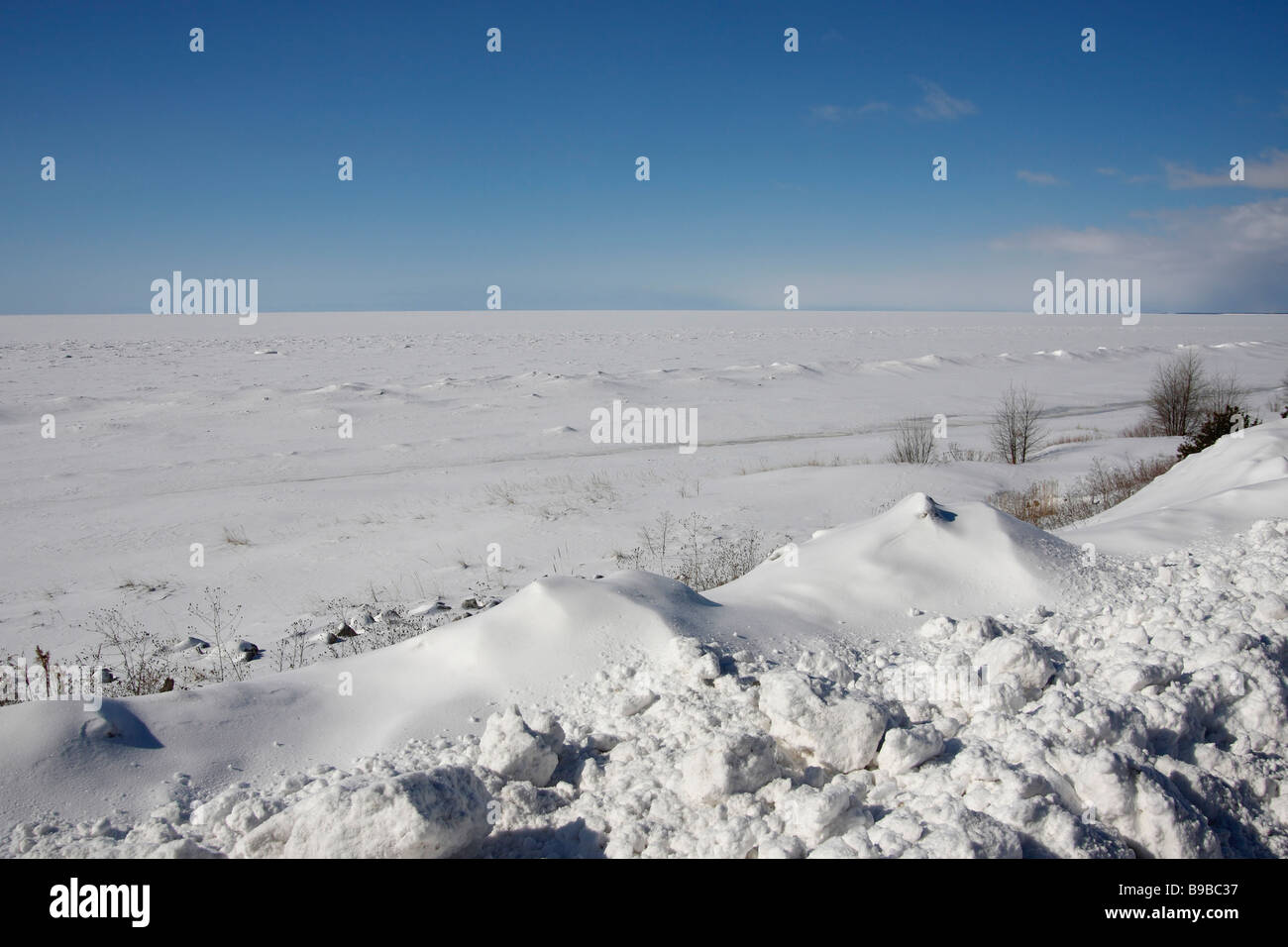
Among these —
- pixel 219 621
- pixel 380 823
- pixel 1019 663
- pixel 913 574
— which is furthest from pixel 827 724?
pixel 219 621

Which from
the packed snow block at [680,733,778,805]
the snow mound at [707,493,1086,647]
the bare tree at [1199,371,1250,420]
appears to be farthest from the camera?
the bare tree at [1199,371,1250,420]

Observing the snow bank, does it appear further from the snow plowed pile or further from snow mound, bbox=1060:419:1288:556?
snow mound, bbox=1060:419:1288:556

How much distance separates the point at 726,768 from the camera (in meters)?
2.88

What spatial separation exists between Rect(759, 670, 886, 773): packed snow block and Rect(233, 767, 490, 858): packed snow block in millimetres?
1192

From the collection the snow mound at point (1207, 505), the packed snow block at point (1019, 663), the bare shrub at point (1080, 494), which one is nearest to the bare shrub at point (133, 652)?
the packed snow block at point (1019, 663)

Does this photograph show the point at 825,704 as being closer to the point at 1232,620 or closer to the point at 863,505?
the point at 1232,620

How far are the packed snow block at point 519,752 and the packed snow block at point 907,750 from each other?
1263mm

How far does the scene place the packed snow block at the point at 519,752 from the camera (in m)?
3.10

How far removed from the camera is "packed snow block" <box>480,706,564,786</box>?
10.2 feet

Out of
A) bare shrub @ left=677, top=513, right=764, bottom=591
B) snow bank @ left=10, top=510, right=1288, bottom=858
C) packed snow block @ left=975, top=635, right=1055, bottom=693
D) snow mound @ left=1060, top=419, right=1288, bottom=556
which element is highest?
snow mound @ left=1060, top=419, right=1288, bottom=556

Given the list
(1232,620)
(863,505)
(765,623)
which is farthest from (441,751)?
(863,505)

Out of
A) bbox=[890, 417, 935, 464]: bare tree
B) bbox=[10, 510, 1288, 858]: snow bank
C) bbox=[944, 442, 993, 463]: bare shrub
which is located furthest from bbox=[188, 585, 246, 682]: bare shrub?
bbox=[944, 442, 993, 463]: bare shrub

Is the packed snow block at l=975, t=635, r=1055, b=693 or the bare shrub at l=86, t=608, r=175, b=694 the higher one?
the packed snow block at l=975, t=635, r=1055, b=693

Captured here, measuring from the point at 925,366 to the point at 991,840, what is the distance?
36.9m
